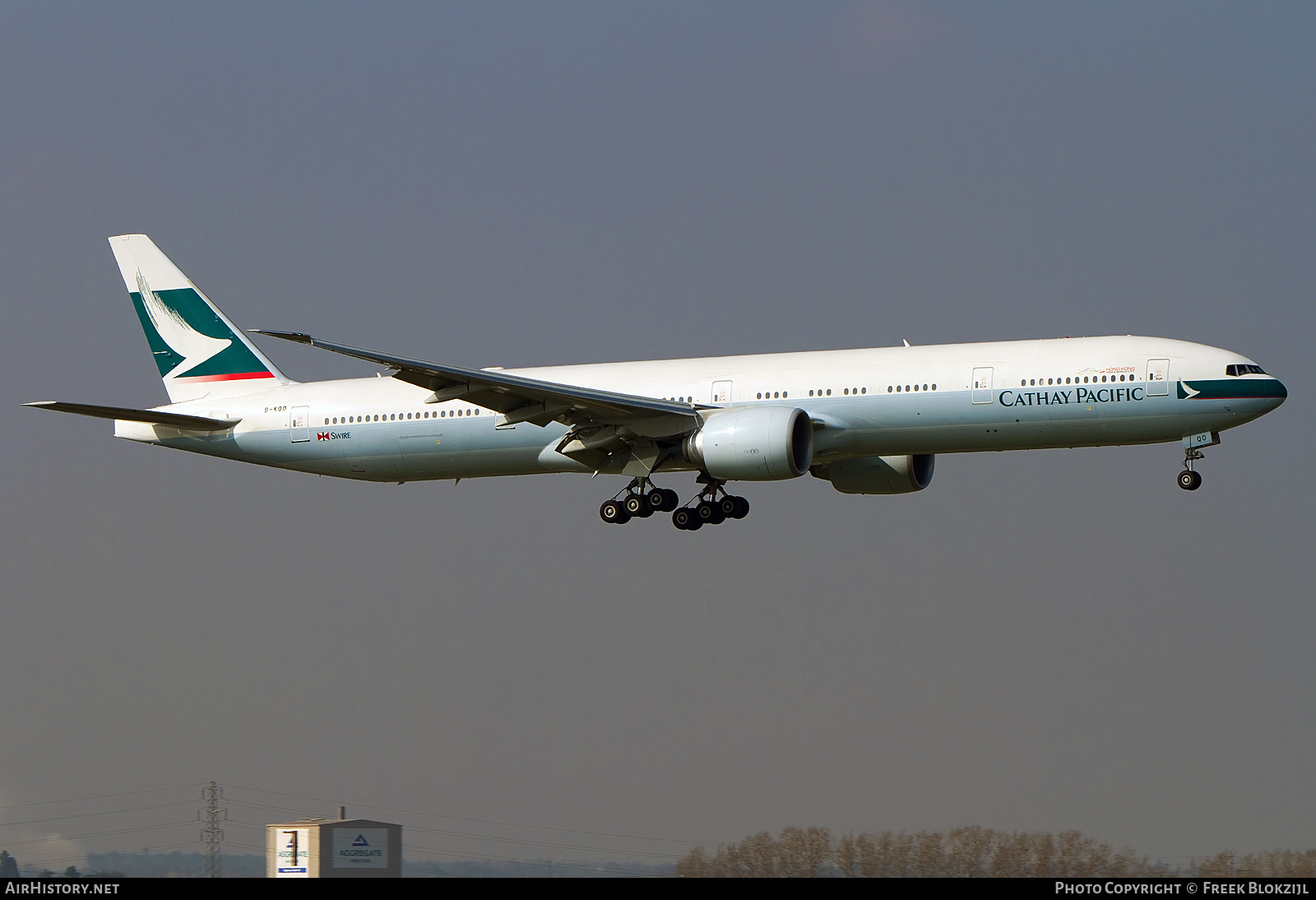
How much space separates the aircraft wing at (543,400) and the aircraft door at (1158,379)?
10858 mm

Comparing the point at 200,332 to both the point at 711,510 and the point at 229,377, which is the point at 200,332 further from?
the point at 711,510

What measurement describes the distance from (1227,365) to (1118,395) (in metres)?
2.67

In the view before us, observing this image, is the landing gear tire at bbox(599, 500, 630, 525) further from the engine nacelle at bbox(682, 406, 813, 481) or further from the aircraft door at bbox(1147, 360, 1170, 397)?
the aircraft door at bbox(1147, 360, 1170, 397)

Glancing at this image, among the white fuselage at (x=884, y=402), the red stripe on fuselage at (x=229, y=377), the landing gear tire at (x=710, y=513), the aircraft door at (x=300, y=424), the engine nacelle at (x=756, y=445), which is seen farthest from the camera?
the red stripe on fuselage at (x=229, y=377)

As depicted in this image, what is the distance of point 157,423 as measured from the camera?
48.9 metres

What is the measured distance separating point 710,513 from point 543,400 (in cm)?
568

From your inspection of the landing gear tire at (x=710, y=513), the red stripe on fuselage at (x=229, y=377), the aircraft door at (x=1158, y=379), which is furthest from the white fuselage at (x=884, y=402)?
the red stripe on fuselage at (x=229, y=377)

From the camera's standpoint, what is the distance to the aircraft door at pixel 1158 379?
40.0 m

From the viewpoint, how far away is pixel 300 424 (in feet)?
158

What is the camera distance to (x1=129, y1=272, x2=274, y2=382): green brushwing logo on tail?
50.9 meters

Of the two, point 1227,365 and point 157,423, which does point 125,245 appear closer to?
point 157,423

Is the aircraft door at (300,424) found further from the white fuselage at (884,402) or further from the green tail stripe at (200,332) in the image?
the green tail stripe at (200,332)

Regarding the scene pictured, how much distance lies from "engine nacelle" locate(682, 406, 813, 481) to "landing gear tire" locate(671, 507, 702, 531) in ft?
12.1
